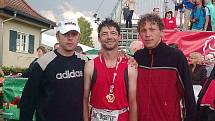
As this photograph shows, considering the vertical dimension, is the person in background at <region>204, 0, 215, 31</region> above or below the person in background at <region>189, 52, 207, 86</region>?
above

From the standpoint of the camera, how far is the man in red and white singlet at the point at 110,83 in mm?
3900

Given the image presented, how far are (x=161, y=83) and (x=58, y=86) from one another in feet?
3.23

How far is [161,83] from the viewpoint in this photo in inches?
158

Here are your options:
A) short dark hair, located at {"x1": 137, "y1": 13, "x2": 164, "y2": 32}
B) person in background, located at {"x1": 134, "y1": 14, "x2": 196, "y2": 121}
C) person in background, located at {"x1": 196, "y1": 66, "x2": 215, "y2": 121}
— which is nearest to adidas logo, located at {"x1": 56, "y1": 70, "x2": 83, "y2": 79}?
person in background, located at {"x1": 134, "y1": 14, "x2": 196, "y2": 121}

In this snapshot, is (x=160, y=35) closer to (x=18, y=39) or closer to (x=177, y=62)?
(x=177, y=62)

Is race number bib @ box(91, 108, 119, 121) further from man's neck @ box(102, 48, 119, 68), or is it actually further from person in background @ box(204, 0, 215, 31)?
person in background @ box(204, 0, 215, 31)

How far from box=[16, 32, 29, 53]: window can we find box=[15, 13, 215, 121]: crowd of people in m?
21.8

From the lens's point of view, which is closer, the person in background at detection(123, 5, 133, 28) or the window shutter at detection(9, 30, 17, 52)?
the person in background at detection(123, 5, 133, 28)

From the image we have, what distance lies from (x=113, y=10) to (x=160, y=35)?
16790 mm

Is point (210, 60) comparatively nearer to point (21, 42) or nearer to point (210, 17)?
point (210, 17)

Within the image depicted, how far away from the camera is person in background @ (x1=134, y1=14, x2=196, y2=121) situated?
4.00 meters

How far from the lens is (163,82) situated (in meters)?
4.00

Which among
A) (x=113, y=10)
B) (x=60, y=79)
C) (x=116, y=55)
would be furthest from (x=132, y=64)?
(x=113, y=10)

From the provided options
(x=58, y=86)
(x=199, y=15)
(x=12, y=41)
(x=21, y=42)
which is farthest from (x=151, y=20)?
Result: (x=21, y=42)
